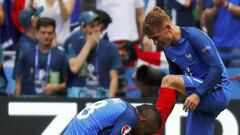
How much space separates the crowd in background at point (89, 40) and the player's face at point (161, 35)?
7.46 feet

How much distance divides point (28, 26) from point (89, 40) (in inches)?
36.5

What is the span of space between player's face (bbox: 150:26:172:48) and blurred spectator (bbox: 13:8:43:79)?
3.36 m

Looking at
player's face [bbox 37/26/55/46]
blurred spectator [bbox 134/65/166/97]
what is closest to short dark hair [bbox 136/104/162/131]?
blurred spectator [bbox 134/65/166/97]

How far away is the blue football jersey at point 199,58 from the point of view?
7262mm

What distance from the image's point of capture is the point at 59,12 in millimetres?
10844

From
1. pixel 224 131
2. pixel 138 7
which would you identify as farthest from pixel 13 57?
pixel 224 131

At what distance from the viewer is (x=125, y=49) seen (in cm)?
1060

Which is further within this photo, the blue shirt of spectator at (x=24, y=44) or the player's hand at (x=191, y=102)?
the blue shirt of spectator at (x=24, y=44)

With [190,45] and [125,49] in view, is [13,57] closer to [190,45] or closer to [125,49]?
[125,49]

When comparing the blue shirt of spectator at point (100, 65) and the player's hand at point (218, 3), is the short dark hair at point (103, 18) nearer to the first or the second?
the blue shirt of spectator at point (100, 65)

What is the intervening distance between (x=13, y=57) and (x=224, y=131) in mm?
3033

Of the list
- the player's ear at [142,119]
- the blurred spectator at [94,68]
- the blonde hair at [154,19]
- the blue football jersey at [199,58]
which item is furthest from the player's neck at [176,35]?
the blurred spectator at [94,68]

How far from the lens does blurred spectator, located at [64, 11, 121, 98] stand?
10.1 metres

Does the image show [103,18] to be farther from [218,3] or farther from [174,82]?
[174,82]
